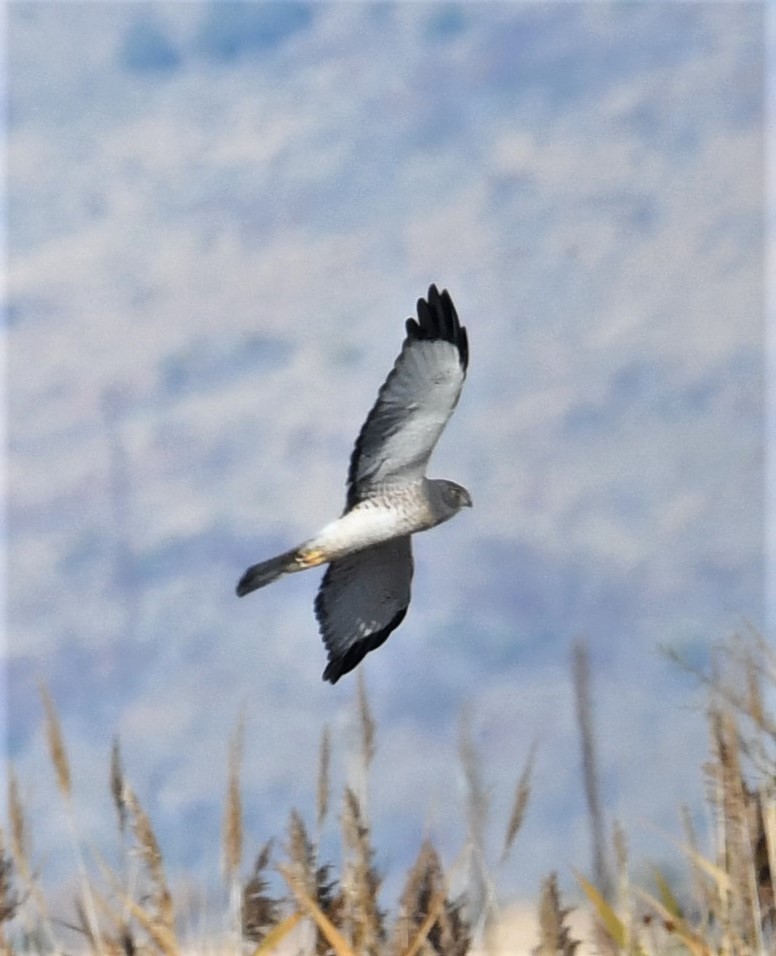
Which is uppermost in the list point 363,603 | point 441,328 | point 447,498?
point 441,328

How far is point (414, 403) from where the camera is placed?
4.48 metres

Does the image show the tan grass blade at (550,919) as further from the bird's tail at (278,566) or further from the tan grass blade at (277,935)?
the bird's tail at (278,566)

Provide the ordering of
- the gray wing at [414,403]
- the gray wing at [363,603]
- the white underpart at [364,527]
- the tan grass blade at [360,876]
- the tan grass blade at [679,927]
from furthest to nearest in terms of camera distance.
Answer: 1. the gray wing at [363,603]
2. the gray wing at [414,403]
3. the white underpart at [364,527]
4. the tan grass blade at [679,927]
5. the tan grass blade at [360,876]

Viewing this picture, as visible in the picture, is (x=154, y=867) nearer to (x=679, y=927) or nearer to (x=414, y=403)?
(x=679, y=927)

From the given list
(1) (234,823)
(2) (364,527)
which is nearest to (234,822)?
(1) (234,823)

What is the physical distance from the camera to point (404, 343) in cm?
446

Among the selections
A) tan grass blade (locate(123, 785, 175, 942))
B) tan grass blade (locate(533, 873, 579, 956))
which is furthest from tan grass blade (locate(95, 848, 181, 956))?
tan grass blade (locate(533, 873, 579, 956))

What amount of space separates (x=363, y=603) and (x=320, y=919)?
2.51 metres

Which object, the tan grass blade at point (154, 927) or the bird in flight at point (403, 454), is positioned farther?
the bird in flight at point (403, 454)

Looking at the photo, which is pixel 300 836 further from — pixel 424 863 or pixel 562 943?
pixel 562 943

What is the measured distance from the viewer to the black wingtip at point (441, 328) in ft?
14.6

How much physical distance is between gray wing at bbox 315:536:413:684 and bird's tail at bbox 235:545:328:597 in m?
0.46

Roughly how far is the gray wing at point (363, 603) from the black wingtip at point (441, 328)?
0.73 metres

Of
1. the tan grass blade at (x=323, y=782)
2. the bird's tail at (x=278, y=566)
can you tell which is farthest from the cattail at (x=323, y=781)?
the bird's tail at (x=278, y=566)
